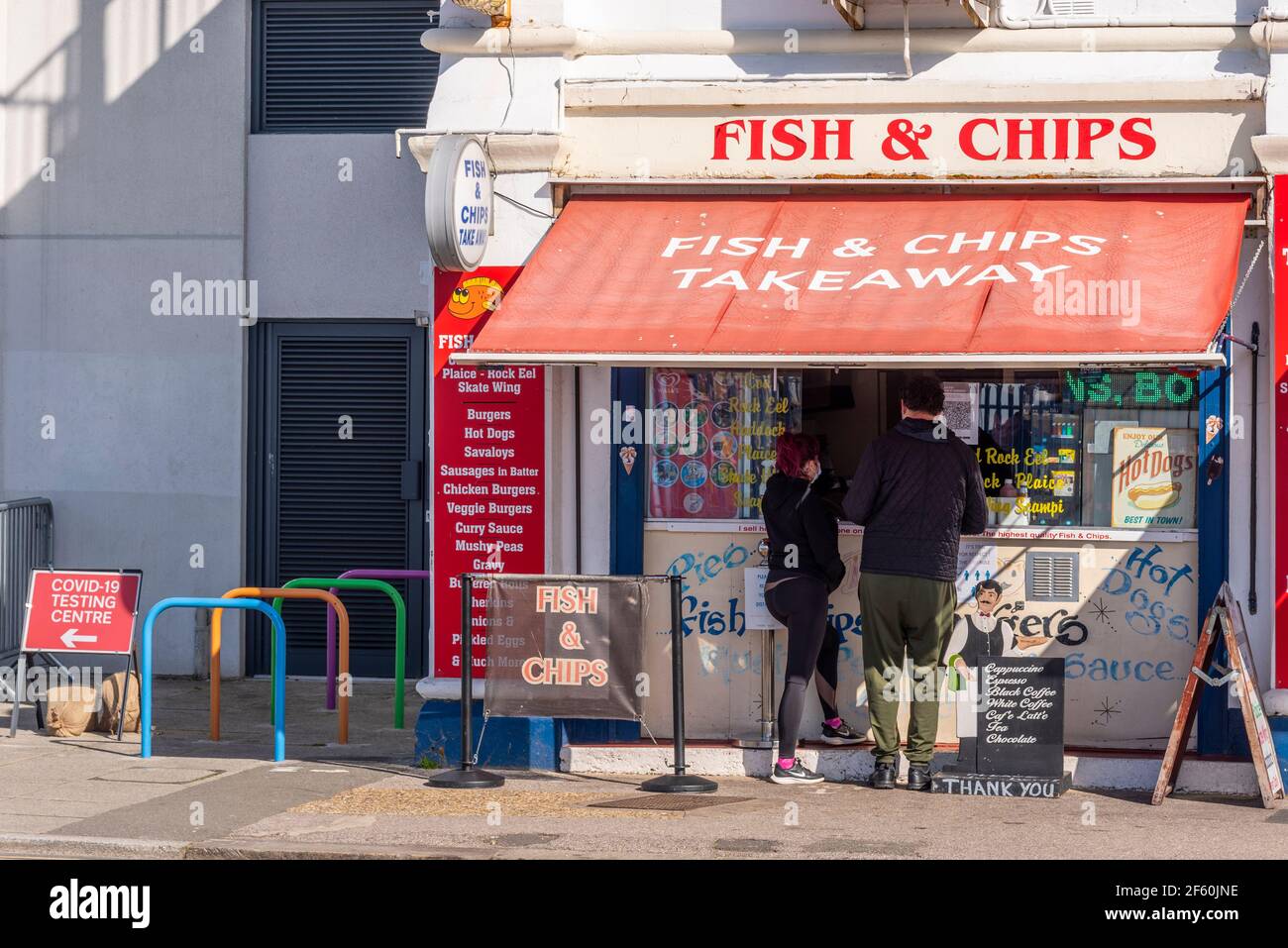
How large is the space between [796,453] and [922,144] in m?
1.90

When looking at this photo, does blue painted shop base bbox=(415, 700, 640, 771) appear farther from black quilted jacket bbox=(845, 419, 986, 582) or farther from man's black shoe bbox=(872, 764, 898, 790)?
black quilted jacket bbox=(845, 419, 986, 582)

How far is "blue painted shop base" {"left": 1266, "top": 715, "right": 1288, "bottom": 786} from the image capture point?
9.48 m

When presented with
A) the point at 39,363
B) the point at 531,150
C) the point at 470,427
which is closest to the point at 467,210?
the point at 531,150

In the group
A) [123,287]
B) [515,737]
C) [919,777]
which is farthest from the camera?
[123,287]

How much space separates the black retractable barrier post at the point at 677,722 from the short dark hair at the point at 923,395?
5.14 feet

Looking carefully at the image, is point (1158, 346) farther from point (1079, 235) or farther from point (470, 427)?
point (470, 427)

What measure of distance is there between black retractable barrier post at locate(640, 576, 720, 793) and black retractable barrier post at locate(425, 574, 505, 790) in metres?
0.89

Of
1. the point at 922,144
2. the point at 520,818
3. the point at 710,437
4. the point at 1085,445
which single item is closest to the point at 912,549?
the point at 1085,445

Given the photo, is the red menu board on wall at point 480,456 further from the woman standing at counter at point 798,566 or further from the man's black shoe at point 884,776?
the man's black shoe at point 884,776

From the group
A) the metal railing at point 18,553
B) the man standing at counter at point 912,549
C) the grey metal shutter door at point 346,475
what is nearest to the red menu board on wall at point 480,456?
the man standing at counter at point 912,549

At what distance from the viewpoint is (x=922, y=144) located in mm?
10078

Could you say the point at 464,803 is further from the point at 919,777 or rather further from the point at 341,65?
the point at 341,65

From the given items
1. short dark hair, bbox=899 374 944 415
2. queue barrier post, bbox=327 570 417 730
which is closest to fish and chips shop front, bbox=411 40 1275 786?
short dark hair, bbox=899 374 944 415

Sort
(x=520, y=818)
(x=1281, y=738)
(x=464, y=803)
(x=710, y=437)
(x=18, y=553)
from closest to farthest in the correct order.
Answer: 1. (x=520, y=818)
2. (x=464, y=803)
3. (x=1281, y=738)
4. (x=710, y=437)
5. (x=18, y=553)
